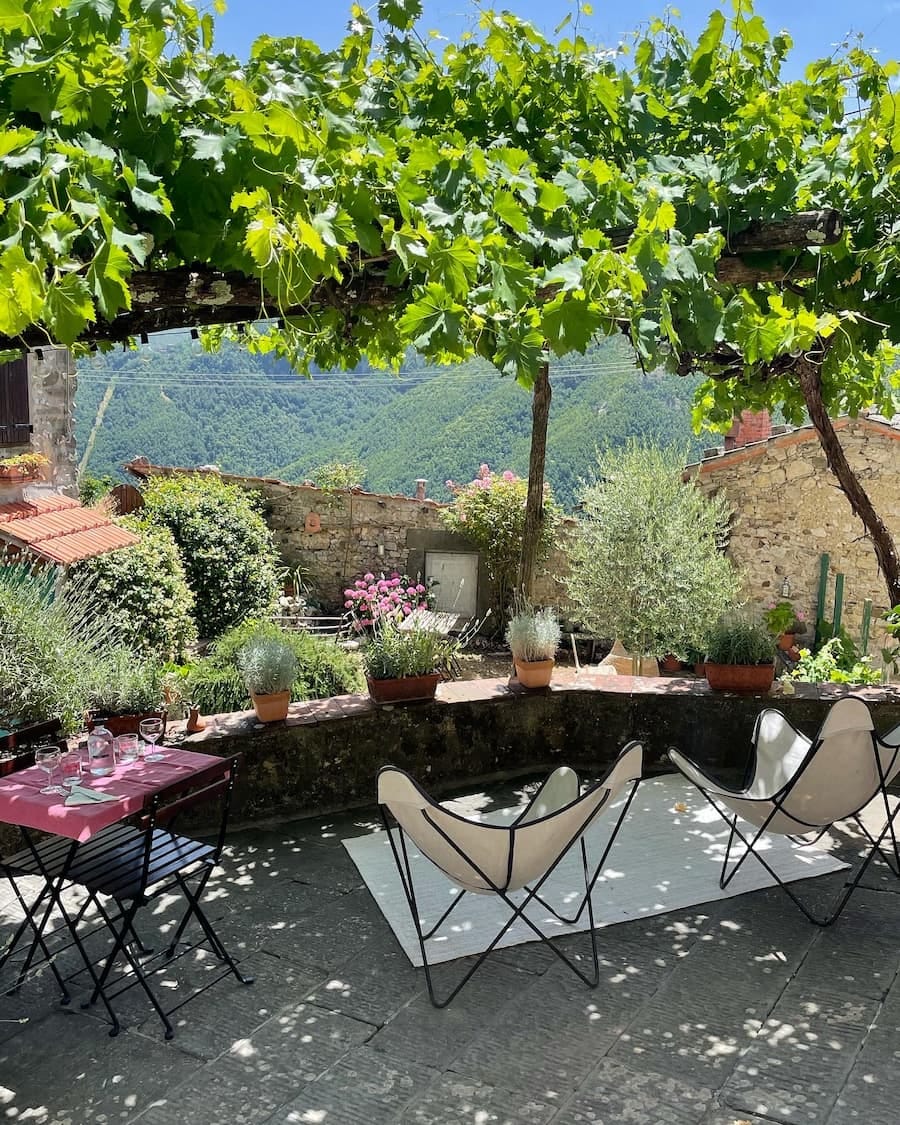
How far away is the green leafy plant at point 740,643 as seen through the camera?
4.88m

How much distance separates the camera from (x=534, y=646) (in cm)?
497

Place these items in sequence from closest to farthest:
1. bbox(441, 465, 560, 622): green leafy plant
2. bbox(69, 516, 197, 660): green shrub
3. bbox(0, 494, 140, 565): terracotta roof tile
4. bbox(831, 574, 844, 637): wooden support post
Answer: bbox(0, 494, 140, 565): terracotta roof tile → bbox(69, 516, 197, 660): green shrub → bbox(831, 574, 844, 637): wooden support post → bbox(441, 465, 560, 622): green leafy plant

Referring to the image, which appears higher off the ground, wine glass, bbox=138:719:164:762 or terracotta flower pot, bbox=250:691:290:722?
wine glass, bbox=138:719:164:762

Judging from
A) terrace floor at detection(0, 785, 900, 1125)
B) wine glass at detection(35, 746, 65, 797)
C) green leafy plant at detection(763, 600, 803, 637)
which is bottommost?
terrace floor at detection(0, 785, 900, 1125)

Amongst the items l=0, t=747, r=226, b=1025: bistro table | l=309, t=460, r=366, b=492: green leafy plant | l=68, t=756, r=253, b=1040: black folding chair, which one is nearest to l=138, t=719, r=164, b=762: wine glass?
l=0, t=747, r=226, b=1025: bistro table

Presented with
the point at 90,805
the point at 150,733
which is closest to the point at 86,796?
the point at 90,805

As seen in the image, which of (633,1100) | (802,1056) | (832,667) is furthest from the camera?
(832,667)

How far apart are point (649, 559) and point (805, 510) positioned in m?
2.53

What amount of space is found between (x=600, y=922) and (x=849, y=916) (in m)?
0.89

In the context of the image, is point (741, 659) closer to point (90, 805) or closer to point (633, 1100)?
point (633, 1100)

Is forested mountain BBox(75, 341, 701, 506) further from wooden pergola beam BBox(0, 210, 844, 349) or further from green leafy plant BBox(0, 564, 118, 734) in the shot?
wooden pergola beam BBox(0, 210, 844, 349)

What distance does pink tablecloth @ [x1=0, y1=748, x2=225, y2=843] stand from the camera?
105 inches

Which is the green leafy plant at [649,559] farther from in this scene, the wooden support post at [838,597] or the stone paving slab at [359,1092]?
the stone paving slab at [359,1092]

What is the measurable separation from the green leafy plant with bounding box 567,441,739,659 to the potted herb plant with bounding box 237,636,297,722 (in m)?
5.90
